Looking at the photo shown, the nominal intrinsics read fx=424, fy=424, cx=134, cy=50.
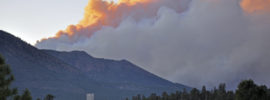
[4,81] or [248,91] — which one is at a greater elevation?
[248,91]

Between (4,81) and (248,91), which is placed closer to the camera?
(4,81)

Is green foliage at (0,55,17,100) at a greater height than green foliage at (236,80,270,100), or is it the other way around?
green foliage at (236,80,270,100)

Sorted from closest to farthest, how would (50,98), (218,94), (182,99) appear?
1. (50,98)
2. (218,94)
3. (182,99)

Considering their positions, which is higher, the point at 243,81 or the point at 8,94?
the point at 243,81

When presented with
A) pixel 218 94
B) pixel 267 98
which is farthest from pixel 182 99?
pixel 267 98

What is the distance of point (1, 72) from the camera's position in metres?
42.6

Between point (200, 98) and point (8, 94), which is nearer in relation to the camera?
point (8, 94)

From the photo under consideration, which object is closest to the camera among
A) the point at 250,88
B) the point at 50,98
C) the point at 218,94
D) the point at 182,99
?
the point at 250,88

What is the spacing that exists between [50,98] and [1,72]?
43.6m

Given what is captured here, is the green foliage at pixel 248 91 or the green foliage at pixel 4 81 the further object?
the green foliage at pixel 248 91

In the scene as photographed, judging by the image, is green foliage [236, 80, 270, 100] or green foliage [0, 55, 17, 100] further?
green foliage [236, 80, 270, 100]

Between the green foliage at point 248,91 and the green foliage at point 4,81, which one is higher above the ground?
the green foliage at point 248,91

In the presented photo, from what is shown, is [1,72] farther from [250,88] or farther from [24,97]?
[250,88]

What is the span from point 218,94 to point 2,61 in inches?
5751
